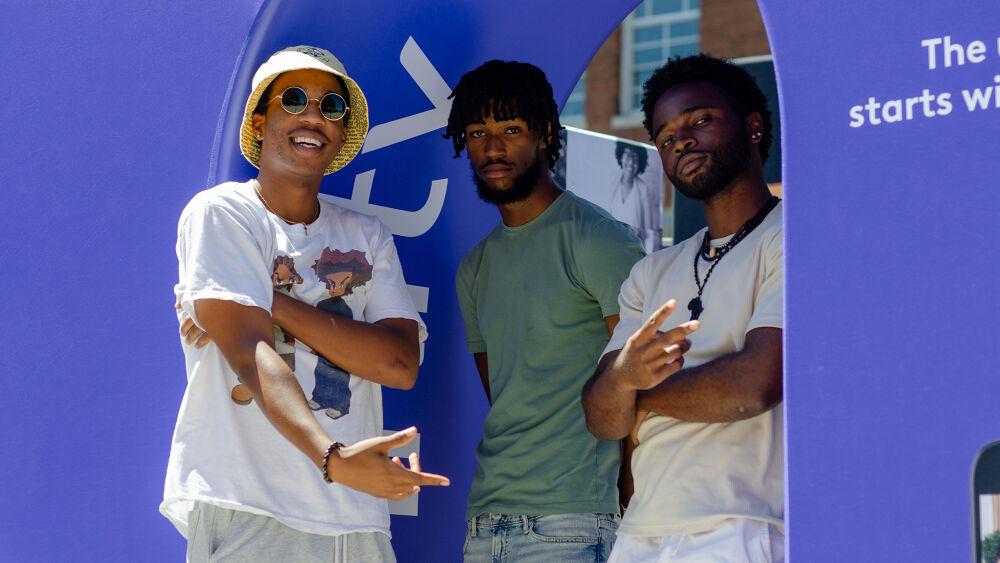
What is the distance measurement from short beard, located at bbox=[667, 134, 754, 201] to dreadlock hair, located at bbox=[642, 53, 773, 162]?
0.16m

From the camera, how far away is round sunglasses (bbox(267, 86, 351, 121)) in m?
3.46

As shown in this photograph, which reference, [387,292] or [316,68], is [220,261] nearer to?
[387,292]

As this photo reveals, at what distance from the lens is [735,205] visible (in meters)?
3.30

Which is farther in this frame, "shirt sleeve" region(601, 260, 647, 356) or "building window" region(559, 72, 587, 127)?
"building window" region(559, 72, 587, 127)

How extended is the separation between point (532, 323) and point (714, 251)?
26.8 inches

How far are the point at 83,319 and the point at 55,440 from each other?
340 mm

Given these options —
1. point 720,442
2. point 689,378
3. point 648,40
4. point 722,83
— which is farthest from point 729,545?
point 648,40

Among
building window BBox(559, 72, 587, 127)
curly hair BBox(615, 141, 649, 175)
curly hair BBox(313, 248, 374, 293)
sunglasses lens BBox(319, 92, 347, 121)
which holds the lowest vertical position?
curly hair BBox(313, 248, 374, 293)

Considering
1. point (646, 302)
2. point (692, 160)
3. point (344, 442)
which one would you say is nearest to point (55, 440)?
point (344, 442)

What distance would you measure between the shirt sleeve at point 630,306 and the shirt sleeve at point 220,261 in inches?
34.6

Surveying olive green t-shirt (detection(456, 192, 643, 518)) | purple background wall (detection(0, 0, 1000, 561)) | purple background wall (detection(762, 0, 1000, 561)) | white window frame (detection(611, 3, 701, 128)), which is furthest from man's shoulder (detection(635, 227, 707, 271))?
white window frame (detection(611, 3, 701, 128))

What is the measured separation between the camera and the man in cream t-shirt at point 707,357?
9.39 ft

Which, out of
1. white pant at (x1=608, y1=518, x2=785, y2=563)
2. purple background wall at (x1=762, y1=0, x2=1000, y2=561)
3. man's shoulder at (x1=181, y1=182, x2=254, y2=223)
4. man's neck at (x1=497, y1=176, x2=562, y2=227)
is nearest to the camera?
purple background wall at (x1=762, y1=0, x2=1000, y2=561)

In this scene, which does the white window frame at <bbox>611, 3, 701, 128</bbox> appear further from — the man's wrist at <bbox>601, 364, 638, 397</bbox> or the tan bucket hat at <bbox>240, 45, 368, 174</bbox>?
the man's wrist at <bbox>601, 364, 638, 397</bbox>
